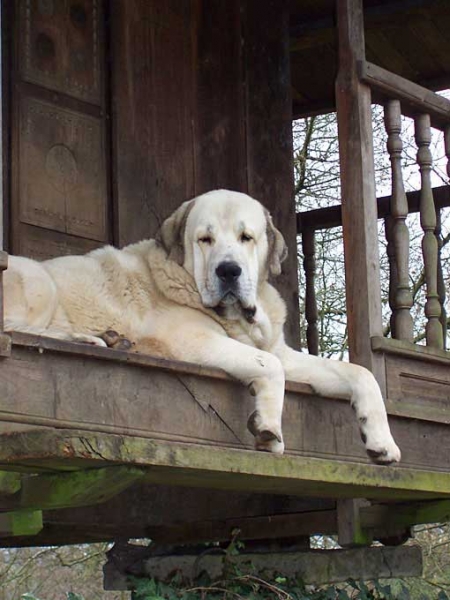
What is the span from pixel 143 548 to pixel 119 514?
910 millimetres

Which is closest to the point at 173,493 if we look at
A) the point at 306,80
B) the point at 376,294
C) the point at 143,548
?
the point at 143,548

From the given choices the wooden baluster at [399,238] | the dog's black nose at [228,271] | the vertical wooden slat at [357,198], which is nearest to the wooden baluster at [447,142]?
the wooden baluster at [399,238]

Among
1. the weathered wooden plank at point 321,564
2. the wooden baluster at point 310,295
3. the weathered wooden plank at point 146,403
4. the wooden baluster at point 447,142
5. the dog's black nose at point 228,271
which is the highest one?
the wooden baluster at point 447,142

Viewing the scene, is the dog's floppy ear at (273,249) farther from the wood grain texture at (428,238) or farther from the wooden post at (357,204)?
the wood grain texture at (428,238)

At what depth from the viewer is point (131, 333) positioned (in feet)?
19.4

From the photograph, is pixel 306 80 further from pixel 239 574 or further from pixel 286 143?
pixel 239 574

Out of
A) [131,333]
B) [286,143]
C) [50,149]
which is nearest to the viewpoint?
[131,333]

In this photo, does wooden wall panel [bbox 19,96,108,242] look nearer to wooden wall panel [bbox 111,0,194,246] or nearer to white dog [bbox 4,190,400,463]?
wooden wall panel [bbox 111,0,194,246]

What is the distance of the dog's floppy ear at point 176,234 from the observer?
6.02 m

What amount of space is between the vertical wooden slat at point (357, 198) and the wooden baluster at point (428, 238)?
0.31 metres

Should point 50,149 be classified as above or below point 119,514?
above

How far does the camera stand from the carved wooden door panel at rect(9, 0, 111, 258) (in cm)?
684

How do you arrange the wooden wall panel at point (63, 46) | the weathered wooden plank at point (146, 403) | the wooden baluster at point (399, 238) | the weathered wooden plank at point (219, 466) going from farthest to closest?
the wooden wall panel at point (63, 46) < the wooden baluster at point (399, 238) < the weathered wooden plank at point (146, 403) < the weathered wooden plank at point (219, 466)

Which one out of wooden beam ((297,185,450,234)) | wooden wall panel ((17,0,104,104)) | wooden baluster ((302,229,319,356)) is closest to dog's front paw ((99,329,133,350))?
wooden wall panel ((17,0,104,104))
